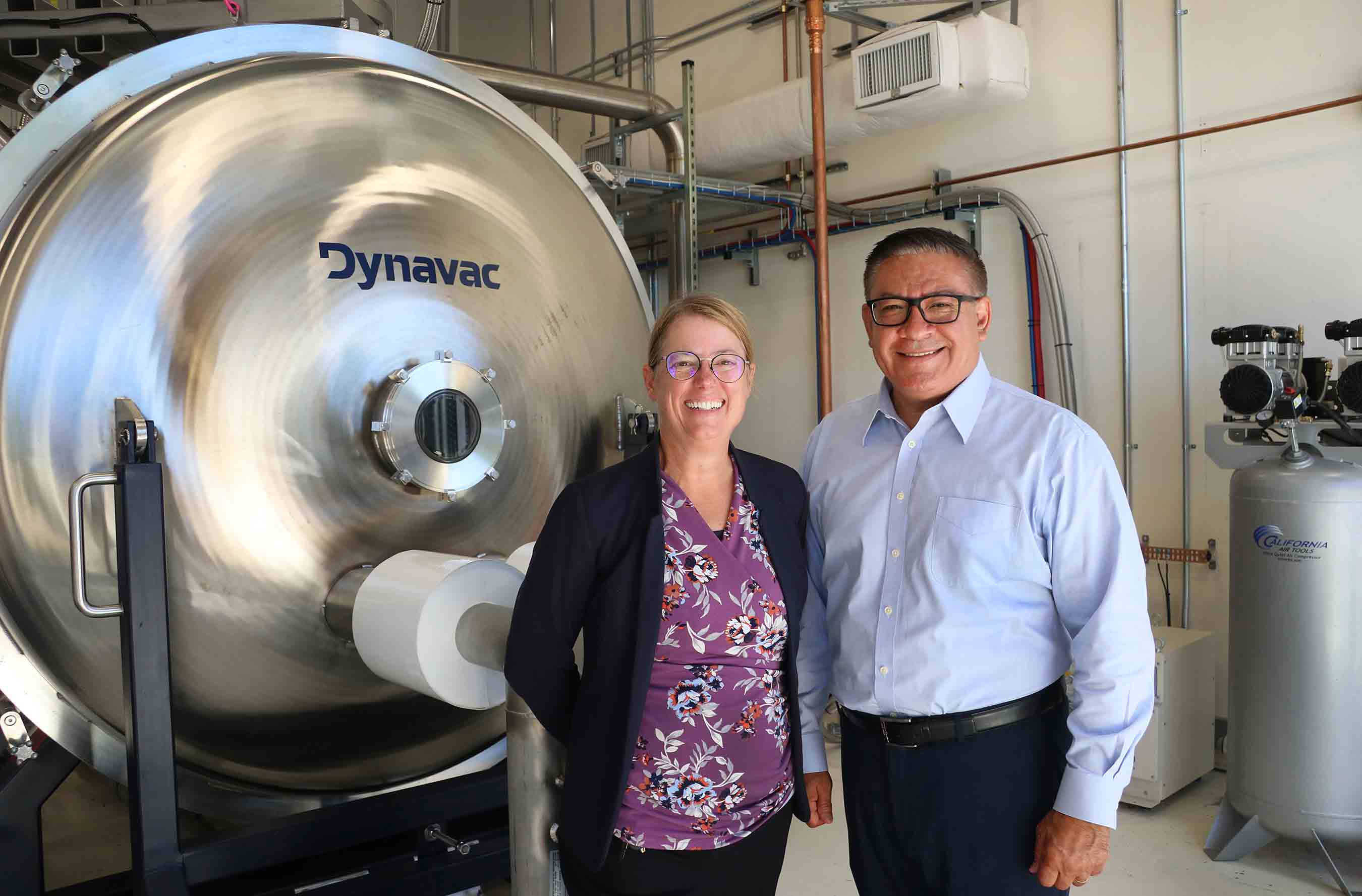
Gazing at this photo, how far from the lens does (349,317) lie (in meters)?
1.80

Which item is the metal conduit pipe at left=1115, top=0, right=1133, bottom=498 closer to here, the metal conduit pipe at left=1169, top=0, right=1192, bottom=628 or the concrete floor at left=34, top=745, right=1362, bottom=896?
the metal conduit pipe at left=1169, top=0, right=1192, bottom=628

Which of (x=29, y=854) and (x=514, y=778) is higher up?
(x=514, y=778)

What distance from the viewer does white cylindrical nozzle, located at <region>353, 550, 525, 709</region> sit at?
64.1 inches

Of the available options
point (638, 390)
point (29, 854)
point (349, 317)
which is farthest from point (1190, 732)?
point (29, 854)

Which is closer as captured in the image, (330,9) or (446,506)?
(446,506)

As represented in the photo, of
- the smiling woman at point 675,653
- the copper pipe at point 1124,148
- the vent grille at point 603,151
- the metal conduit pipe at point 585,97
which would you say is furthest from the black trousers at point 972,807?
the vent grille at point 603,151

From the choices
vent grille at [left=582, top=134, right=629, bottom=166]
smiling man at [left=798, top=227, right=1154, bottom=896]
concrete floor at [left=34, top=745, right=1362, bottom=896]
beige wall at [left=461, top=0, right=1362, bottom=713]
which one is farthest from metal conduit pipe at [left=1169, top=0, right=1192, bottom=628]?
smiling man at [left=798, top=227, right=1154, bottom=896]

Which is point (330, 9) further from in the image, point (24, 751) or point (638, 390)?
point (24, 751)

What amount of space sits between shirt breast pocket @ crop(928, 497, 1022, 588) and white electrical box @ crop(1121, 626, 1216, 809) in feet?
6.30

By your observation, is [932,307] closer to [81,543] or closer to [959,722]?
[959,722]

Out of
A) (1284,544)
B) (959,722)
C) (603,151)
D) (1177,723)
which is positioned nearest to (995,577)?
(959,722)

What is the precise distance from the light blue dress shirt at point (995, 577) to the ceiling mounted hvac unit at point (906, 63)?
2.33 meters

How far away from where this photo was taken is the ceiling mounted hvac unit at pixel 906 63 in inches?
138

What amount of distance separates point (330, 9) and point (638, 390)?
100 cm
